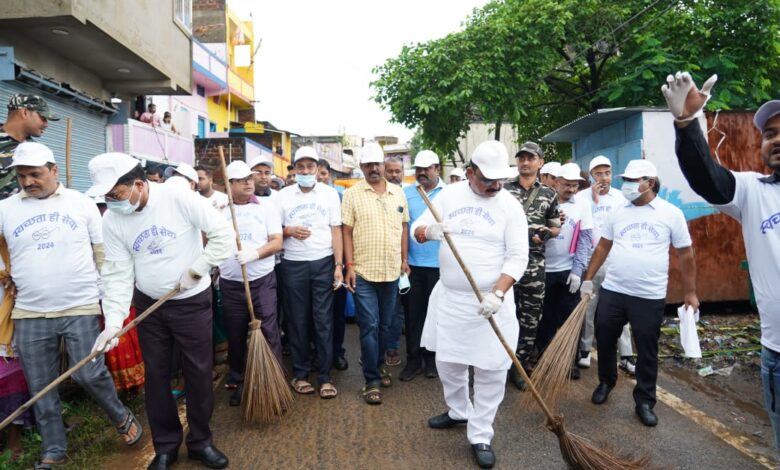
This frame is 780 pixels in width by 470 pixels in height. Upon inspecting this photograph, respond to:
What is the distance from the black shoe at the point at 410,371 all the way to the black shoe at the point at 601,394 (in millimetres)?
1562

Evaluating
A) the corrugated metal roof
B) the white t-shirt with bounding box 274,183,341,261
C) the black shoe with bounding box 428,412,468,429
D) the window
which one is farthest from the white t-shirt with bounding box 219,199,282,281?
the window

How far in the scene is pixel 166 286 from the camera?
10.4 feet

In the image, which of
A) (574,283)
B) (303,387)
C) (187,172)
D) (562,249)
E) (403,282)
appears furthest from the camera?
(187,172)

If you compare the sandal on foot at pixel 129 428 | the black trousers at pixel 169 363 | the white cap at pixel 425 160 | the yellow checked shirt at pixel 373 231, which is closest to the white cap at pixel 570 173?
the white cap at pixel 425 160

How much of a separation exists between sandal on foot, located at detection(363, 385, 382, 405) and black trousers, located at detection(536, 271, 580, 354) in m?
1.77

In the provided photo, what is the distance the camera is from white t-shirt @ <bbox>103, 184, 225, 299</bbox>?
3.12 metres

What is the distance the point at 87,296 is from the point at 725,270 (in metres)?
7.52

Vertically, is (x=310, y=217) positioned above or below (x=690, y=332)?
above

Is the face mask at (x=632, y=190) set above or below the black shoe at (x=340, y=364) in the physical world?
above

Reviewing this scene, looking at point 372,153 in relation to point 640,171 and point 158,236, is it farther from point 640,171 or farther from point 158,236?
point 640,171

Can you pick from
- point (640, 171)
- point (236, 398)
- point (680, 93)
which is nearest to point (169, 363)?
point (236, 398)

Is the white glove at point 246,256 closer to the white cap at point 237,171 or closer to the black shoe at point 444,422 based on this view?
the white cap at point 237,171

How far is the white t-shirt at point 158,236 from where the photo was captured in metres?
3.12

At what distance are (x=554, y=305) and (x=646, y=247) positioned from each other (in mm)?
1313
